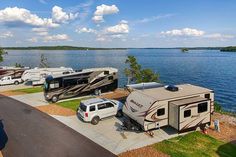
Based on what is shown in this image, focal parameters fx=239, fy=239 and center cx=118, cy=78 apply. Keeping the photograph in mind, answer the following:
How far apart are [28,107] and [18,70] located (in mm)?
18912

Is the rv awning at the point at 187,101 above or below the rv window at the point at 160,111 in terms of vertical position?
above

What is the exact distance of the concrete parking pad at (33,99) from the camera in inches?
1066

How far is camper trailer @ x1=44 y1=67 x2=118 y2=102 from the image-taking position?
27.6 m

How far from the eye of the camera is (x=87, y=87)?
29.7 metres

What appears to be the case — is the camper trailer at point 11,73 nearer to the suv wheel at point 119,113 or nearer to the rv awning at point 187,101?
the suv wheel at point 119,113

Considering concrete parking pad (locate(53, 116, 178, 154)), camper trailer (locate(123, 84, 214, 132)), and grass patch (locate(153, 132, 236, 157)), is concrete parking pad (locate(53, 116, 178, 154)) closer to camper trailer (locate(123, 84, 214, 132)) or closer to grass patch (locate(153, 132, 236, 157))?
camper trailer (locate(123, 84, 214, 132))

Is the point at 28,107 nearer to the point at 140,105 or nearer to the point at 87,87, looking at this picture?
the point at 87,87

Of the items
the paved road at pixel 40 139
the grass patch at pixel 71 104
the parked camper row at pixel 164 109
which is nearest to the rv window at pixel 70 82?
the grass patch at pixel 71 104

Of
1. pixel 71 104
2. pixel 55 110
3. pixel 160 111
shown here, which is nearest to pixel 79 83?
pixel 71 104

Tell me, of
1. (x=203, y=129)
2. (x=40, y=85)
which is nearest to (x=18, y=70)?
(x=40, y=85)

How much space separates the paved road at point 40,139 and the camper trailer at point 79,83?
518 centimetres

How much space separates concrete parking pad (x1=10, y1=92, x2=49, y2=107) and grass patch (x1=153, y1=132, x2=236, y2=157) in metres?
16.2

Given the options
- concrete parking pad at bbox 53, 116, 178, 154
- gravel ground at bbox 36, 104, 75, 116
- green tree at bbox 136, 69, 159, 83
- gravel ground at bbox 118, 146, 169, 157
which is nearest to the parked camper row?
concrete parking pad at bbox 53, 116, 178, 154

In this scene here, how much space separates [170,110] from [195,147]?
123 inches
